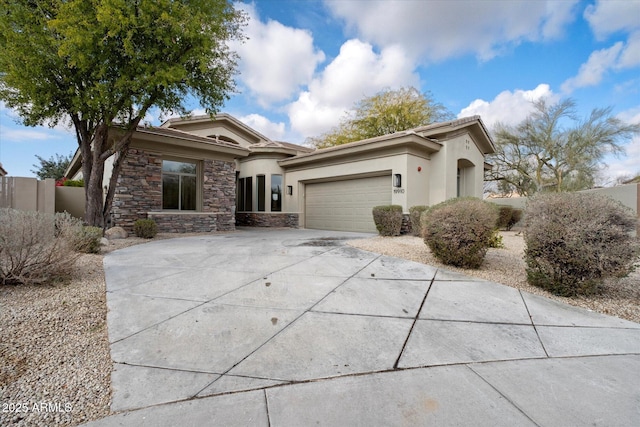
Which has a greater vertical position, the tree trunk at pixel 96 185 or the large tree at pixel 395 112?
the large tree at pixel 395 112

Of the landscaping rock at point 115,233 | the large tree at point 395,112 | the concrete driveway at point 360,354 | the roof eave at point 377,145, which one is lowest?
the concrete driveway at point 360,354

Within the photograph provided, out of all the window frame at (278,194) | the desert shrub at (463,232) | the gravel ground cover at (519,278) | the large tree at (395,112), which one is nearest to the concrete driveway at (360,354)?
the gravel ground cover at (519,278)

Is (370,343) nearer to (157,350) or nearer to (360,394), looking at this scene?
(360,394)

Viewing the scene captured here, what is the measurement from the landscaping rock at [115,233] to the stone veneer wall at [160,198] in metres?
0.69

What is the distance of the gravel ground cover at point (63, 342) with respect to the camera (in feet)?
6.12

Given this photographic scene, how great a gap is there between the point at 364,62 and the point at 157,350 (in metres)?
18.2

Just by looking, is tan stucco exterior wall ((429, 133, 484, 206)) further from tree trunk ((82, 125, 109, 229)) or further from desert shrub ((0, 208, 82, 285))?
tree trunk ((82, 125, 109, 229))

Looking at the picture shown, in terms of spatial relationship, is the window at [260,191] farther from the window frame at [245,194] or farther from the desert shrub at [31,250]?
the desert shrub at [31,250]

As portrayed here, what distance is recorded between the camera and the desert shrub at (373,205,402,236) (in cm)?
938

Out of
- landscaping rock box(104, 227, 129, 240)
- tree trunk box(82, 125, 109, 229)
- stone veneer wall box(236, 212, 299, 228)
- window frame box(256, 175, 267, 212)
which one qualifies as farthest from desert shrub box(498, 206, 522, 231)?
tree trunk box(82, 125, 109, 229)

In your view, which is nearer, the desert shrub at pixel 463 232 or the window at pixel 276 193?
the desert shrub at pixel 463 232

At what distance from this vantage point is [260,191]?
15.0m

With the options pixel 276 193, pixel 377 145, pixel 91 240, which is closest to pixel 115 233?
pixel 91 240

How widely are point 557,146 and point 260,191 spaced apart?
1841 cm
